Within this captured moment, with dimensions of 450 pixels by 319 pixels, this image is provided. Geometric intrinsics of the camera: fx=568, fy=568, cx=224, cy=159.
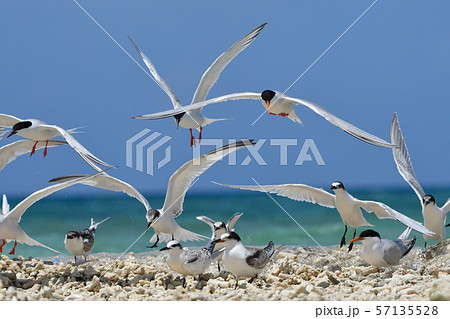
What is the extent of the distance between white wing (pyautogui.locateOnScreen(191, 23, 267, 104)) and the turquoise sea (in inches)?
260

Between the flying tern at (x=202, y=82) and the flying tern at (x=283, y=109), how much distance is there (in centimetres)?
100

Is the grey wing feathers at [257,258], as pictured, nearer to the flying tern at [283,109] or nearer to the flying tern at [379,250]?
the flying tern at [379,250]

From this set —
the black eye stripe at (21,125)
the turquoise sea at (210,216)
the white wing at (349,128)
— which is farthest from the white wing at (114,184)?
the turquoise sea at (210,216)

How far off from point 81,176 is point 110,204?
1834 cm

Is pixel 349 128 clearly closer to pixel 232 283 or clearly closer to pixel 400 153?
pixel 232 283

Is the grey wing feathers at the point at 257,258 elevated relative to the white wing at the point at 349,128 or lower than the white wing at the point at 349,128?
lower

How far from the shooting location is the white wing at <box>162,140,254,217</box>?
537cm

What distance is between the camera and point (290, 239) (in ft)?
52.5

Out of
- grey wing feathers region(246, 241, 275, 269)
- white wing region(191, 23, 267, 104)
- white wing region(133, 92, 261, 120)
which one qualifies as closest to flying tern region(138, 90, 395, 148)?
white wing region(133, 92, 261, 120)

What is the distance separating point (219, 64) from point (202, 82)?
1.03ft

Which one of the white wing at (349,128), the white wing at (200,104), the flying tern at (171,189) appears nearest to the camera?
the white wing at (349,128)

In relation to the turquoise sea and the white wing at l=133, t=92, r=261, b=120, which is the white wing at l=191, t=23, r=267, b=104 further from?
the turquoise sea

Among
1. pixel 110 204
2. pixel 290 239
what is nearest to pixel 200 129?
pixel 290 239

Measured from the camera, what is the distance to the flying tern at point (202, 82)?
7020mm
